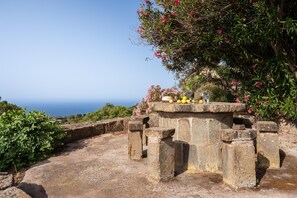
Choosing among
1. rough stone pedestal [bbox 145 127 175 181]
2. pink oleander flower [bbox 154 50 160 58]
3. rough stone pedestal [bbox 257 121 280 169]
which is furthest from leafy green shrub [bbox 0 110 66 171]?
rough stone pedestal [bbox 257 121 280 169]

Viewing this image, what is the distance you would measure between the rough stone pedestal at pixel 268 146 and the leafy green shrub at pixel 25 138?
184 inches

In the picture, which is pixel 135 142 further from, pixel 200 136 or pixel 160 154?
pixel 200 136

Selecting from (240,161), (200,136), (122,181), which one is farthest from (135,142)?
(240,161)

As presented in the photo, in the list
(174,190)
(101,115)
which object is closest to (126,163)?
(174,190)

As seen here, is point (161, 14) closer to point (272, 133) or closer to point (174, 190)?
point (272, 133)

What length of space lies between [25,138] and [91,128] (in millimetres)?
2728

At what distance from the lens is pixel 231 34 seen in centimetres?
595

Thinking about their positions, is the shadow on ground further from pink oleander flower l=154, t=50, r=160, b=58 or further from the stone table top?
pink oleander flower l=154, t=50, r=160, b=58

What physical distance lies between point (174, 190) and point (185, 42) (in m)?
4.54

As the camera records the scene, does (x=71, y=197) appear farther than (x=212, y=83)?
No

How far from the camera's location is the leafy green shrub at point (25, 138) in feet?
16.6

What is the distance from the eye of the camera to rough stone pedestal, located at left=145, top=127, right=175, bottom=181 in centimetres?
405

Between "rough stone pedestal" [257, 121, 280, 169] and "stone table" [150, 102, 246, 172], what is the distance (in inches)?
27.3

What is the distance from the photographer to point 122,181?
4121 millimetres
